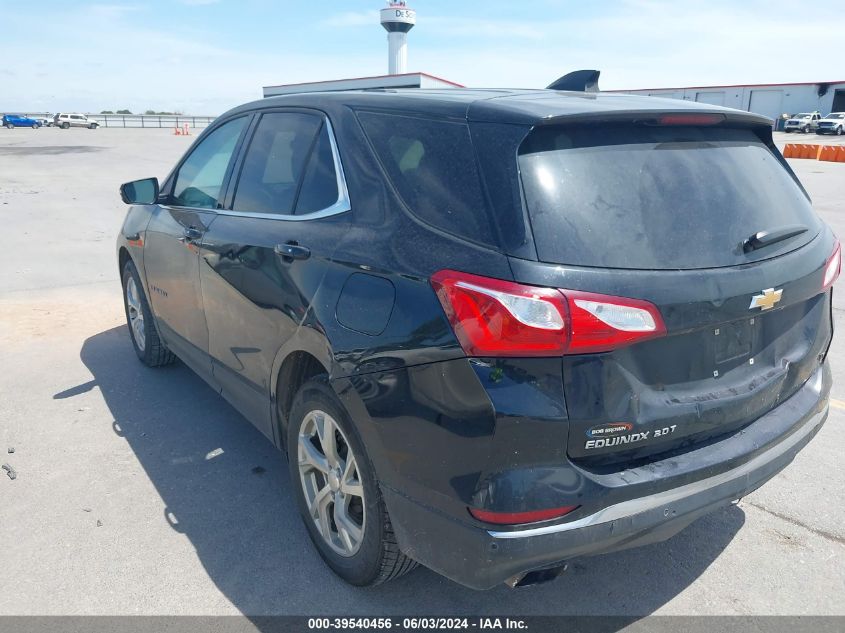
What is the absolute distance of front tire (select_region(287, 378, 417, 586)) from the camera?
2.53 m

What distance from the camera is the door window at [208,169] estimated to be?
3.88 metres

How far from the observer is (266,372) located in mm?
3205

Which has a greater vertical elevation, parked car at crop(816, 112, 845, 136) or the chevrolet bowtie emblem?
parked car at crop(816, 112, 845, 136)

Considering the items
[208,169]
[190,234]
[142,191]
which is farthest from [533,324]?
[142,191]

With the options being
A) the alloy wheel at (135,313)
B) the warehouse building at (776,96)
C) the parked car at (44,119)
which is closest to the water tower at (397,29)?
→ the warehouse building at (776,96)

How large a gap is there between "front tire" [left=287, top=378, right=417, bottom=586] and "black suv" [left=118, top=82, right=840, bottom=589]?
1 centimetres

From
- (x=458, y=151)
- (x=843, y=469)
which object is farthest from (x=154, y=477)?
(x=843, y=469)

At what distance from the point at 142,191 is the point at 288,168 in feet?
5.96

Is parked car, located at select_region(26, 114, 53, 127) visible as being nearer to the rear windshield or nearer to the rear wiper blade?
the rear windshield

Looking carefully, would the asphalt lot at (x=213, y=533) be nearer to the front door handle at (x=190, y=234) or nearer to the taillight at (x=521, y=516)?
the taillight at (x=521, y=516)

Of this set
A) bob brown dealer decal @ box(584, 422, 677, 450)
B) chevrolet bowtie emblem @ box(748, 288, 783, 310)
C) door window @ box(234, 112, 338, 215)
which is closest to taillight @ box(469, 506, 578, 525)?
bob brown dealer decal @ box(584, 422, 677, 450)

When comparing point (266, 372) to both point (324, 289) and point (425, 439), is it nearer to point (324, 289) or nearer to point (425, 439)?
point (324, 289)

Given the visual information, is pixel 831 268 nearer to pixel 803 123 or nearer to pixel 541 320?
pixel 541 320

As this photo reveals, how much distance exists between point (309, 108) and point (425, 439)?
1.75 m
